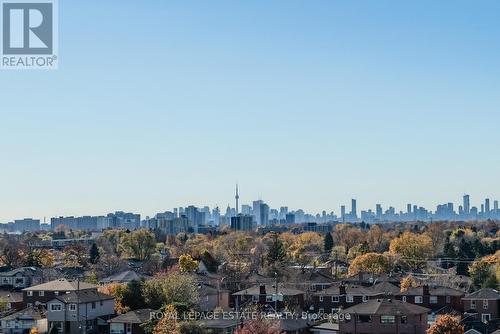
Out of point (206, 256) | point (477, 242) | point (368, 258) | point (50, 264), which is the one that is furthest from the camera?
point (477, 242)

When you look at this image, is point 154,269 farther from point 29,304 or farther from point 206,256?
point 29,304

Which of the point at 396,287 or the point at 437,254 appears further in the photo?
the point at 437,254

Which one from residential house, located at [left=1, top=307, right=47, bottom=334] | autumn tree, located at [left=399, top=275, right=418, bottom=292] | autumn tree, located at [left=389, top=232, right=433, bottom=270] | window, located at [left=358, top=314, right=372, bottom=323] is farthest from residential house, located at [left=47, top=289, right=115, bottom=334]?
autumn tree, located at [left=389, top=232, right=433, bottom=270]

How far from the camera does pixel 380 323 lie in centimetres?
3809

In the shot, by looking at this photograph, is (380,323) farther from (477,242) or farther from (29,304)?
(477,242)

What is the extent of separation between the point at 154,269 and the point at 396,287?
25911 millimetres

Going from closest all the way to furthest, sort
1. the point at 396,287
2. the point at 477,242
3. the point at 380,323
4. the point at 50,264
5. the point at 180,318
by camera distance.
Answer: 1. the point at 380,323
2. the point at 180,318
3. the point at 396,287
4. the point at 50,264
5. the point at 477,242

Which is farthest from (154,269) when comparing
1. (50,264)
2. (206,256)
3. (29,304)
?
(29,304)

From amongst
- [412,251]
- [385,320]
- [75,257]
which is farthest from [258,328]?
[75,257]

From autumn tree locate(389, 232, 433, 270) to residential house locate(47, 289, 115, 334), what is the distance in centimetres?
4198

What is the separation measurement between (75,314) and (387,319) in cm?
1704

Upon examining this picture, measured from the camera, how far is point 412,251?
3302 inches

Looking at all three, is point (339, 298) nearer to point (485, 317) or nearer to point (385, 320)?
point (485, 317)

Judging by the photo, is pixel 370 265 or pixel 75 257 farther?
pixel 75 257
